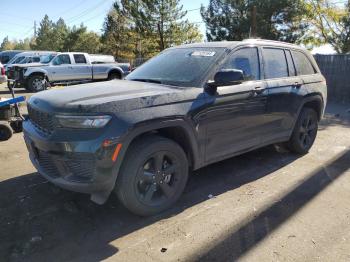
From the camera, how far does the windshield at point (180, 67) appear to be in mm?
4309

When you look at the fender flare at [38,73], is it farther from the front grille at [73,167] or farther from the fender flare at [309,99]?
the front grille at [73,167]

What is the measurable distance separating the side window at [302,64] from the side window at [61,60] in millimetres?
13633

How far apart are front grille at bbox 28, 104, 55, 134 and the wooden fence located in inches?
507

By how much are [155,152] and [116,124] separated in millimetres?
567

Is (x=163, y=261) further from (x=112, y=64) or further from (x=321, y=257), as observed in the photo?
(x=112, y=64)

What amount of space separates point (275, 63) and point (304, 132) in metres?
1.43

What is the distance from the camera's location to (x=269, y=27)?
28953 mm

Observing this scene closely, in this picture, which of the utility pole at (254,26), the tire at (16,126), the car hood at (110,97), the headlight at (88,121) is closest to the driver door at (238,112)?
the car hood at (110,97)

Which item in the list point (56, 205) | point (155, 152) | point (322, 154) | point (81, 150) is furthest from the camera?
point (322, 154)

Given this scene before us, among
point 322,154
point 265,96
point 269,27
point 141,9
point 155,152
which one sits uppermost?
point 141,9

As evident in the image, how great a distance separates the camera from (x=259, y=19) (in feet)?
93.5

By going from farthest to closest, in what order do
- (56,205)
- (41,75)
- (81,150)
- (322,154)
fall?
(41,75) < (322,154) < (56,205) < (81,150)

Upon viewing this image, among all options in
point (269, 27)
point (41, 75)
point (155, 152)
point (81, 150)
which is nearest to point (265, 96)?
point (155, 152)

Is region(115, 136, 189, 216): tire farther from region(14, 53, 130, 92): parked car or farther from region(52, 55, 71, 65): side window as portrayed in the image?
region(52, 55, 71, 65): side window
